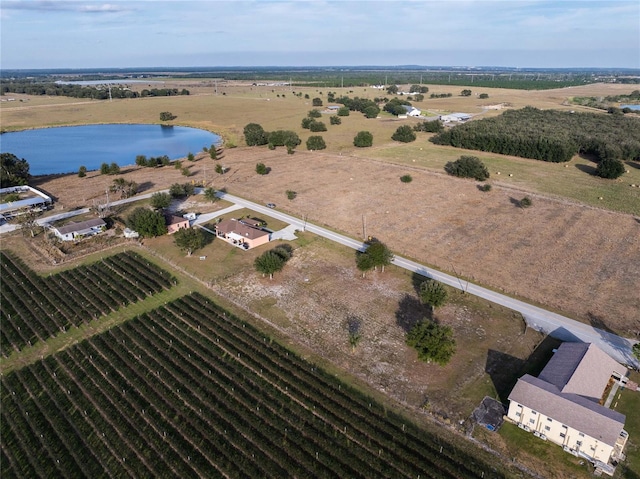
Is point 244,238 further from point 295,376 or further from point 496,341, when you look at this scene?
point 496,341

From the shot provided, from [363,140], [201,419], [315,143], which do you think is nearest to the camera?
[201,419]

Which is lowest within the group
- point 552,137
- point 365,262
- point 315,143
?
point 365,262

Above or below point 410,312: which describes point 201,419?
below

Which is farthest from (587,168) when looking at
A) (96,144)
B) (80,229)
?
(96,144)

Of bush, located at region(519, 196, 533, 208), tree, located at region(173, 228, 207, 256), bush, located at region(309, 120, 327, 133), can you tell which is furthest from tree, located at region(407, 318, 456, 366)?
bush, located at region(309, 120, 327, 133)

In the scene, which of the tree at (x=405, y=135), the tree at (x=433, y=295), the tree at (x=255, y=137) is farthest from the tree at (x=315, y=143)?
the tree at (x=433, y=295)

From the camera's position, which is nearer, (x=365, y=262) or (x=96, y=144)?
(x=365, y=262)

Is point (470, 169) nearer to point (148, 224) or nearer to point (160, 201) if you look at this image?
point (160, 201)
